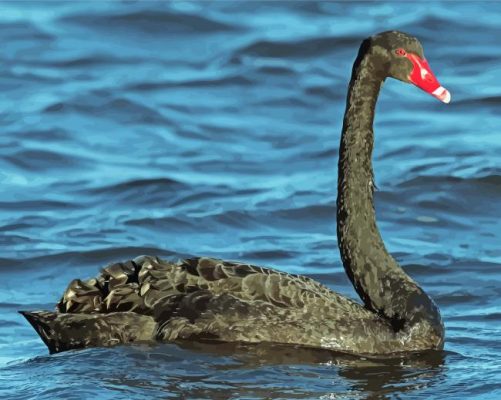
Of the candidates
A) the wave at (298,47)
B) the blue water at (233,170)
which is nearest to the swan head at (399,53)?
the blue water at (233,170)

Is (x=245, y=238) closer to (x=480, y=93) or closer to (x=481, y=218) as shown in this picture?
(x=481, y=218)

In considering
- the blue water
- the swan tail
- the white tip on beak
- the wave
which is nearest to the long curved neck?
the white tip on beak

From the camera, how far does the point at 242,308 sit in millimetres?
7961

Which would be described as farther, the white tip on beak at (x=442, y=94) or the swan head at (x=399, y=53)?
the swan head at (x=399, y=53)

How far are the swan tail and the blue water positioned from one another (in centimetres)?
9

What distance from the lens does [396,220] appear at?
12125 mm

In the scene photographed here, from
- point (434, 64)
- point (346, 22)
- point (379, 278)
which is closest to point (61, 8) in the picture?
point (346, 22)

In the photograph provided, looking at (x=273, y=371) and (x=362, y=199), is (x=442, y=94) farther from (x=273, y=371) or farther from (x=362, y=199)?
(x=273, y=371)

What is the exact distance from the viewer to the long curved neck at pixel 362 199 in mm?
8531

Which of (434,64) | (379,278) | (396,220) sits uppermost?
(434,64)

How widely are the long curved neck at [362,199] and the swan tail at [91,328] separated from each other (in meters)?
1.29

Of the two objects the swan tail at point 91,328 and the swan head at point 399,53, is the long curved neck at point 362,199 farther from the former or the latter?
the swan tail at point 91,328

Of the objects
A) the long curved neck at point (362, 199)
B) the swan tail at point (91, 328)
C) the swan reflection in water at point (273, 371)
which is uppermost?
the long curved neck at point (362, 199)

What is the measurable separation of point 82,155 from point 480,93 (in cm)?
434
